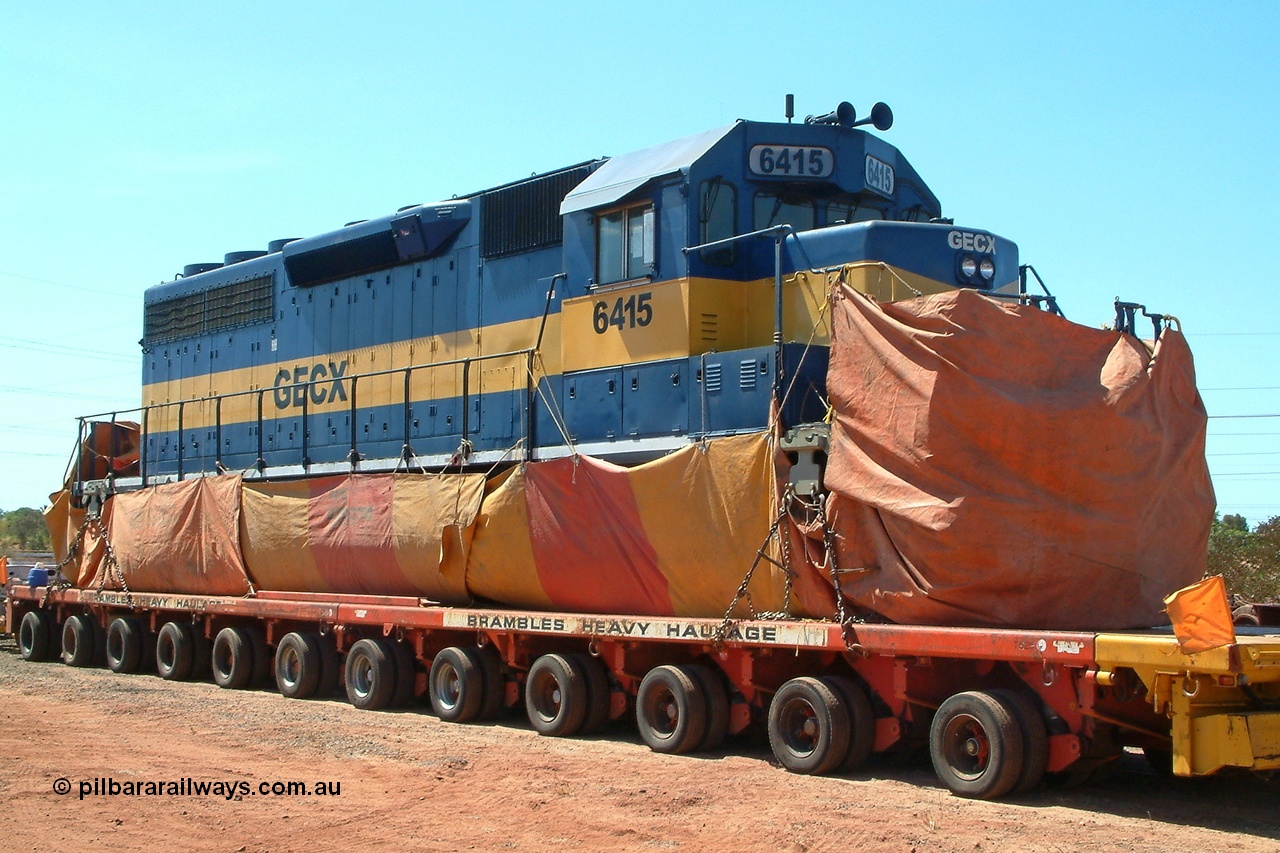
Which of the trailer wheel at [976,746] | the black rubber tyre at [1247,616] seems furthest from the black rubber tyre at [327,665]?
the black rubber tyre at [1247,616]

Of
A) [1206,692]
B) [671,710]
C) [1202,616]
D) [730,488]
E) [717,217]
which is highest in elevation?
[717,217]

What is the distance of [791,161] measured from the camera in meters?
12.3

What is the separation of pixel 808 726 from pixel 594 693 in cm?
266

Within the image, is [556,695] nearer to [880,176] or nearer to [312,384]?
[880,176]

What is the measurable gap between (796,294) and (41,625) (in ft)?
51.2

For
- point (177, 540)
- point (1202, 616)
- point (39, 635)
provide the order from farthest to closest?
point (39, 635) → point (177, 540) → point (1202, 616)

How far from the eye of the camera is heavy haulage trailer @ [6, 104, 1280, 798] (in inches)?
375

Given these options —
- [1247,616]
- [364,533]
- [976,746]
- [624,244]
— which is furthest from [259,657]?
[1247,616]

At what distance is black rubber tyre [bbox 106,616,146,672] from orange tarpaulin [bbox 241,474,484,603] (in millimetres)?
3596

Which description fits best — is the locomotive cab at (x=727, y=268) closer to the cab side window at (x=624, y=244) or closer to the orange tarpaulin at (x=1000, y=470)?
the cab side window at (x=624, y=244)

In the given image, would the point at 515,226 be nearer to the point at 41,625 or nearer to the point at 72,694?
the point at 72,694

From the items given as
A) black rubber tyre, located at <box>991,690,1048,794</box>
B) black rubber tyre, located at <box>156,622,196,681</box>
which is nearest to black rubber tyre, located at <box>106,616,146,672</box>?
black rubber tyre, located at <box>156,622,196,681</box>

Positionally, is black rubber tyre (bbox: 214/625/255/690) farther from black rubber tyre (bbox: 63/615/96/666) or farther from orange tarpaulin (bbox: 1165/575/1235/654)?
orange tarpaulin (bbox: 1165/575/1235/654)

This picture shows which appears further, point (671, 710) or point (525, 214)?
point (525, 214)
